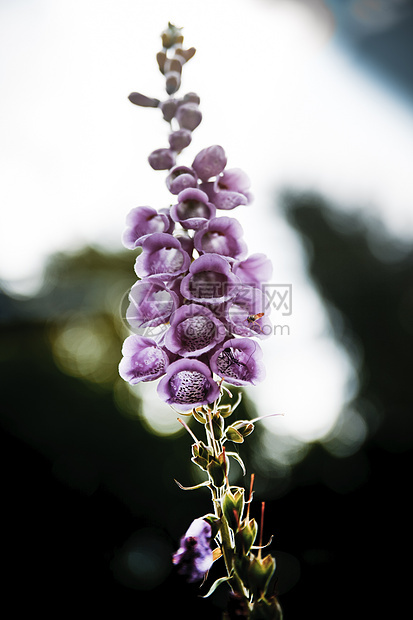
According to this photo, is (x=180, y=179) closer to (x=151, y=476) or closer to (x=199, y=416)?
(x=199, y=416)

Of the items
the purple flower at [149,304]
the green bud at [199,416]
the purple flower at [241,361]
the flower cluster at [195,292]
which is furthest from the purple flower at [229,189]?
the green bud at [199,416]

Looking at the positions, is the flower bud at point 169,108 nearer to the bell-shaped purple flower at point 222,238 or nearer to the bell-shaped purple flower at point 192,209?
the bell-shaped purple flower at point 192,209

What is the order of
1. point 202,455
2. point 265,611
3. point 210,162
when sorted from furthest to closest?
1. point 210,162
2. point 202,455
3. point 265,611

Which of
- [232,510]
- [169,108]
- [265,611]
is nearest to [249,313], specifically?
[232,510]

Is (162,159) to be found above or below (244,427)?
above

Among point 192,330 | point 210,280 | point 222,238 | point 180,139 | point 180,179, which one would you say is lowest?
point 192,330

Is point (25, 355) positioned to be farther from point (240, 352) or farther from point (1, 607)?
point (240, 352)

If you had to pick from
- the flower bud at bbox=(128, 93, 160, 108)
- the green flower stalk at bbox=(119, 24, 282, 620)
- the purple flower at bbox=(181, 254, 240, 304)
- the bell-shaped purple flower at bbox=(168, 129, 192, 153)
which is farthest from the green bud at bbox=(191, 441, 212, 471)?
the flower bud at bbox=(128, 93, 160, 108)

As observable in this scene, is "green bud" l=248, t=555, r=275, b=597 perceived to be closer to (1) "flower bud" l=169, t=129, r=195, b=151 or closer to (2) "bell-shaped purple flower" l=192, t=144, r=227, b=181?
(2) "bell-shaped purple flower" l=192, t=144, r=227, b=181
